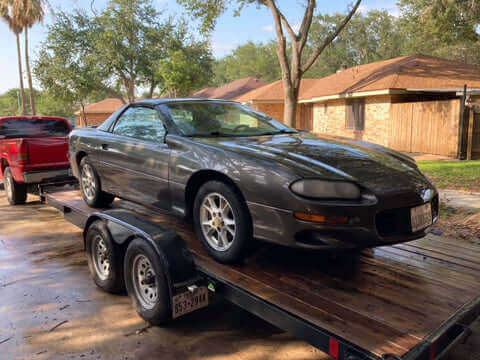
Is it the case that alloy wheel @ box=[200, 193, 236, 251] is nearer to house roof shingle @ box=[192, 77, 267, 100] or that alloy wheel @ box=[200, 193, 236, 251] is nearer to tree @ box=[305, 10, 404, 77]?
house roof shingle @ box=[192, 77, 267, 100]

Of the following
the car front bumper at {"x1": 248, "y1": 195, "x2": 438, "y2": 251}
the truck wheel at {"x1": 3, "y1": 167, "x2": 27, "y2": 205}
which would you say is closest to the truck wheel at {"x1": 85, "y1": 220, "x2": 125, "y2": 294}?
the car front bumper at {"x1": 248, "y1": 195, "x2": 438, "y2": 251}

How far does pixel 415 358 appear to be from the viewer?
1.96m

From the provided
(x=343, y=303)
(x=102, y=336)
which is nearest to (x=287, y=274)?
(x=343, y=303)

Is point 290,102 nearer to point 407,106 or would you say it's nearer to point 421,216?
point 407,106

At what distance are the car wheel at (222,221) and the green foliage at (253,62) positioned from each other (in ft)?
179

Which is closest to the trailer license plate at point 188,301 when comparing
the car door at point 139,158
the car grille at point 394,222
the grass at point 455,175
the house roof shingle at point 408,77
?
the car door at point 139,158

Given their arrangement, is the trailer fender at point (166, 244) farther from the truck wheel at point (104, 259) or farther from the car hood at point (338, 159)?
the car hood at point (338, 159)

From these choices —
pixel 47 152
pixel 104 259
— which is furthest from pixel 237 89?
pixel 104 259

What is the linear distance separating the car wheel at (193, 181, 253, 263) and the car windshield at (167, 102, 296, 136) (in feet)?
2.48

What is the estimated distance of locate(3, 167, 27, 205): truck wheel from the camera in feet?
25.2

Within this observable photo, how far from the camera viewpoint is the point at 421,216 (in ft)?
9.53

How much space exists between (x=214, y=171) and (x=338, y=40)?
173 ft

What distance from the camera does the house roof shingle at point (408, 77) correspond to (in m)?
16.7

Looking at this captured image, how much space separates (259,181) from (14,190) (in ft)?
21.6
